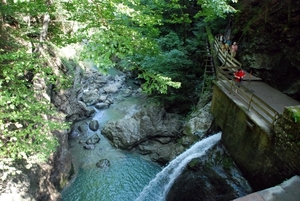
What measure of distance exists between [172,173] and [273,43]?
8.45m

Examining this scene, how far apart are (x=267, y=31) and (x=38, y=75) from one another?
11.3m

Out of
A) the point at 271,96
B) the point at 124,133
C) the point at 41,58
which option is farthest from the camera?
the point at 124,133

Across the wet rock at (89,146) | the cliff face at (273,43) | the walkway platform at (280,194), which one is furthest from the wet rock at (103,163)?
the cliff face at (273,43)

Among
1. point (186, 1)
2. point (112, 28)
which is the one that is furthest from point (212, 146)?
point (186, 1)

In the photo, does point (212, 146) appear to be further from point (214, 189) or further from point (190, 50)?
point (190, 50)

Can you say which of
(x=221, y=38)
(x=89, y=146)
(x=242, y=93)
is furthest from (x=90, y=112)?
(x=221, y=38)

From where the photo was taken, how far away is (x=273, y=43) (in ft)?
36.0

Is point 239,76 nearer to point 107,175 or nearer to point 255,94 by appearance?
point 255,94

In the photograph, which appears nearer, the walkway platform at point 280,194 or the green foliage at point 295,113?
the walkway platform at point 280,194

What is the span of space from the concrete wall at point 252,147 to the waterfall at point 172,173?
0.84 metres

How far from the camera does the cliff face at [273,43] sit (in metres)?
10.0

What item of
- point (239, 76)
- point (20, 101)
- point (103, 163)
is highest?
point (20, 101)

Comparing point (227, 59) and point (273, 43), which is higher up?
point (273, 43)

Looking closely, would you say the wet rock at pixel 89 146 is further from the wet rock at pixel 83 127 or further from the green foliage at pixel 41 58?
the green foliage at pixel 41 58
